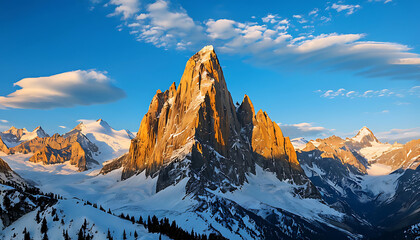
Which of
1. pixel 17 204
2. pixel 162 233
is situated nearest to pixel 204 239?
pixel 162 233

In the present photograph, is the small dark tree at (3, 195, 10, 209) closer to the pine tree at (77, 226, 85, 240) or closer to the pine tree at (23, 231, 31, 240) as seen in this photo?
the pine tree at (23, 231, 31, 240)

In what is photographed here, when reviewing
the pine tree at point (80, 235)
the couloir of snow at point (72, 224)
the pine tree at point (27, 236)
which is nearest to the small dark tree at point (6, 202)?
the couloir of snow at point (72, 224)

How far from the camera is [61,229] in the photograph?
11631cm

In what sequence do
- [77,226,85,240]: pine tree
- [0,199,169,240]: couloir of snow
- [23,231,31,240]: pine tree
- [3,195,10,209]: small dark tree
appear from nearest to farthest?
[23,231,31,240]: pine tree, [77,226,85,240]: pine tree, [0,199,169,240]: couloir of snow, [3,195,10,209]: small dark tree

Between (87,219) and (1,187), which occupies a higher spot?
(1,187)

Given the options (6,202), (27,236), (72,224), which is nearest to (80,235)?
(72,224)

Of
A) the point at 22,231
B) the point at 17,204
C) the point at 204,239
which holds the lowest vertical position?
the point at 204,239

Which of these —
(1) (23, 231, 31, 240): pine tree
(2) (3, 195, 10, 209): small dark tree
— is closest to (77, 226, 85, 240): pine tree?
(1) (23, 231, 31, 240): pine tree

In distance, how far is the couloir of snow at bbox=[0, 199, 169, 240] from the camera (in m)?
116

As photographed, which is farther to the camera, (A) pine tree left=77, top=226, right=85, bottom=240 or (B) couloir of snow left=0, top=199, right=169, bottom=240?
(B) couloir of snow left=0, top=199, right=169, bottom=240

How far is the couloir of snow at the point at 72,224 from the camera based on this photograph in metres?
116

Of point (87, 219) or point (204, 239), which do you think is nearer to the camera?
point (87, 219)

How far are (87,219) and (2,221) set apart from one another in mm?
24233

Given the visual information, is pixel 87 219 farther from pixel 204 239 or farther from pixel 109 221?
pixel 204 239
